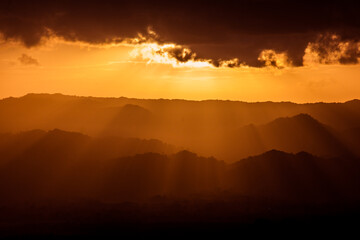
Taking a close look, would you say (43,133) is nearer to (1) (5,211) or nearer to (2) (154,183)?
(2) (154,183)

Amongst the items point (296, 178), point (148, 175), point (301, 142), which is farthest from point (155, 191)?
point (301, 142)

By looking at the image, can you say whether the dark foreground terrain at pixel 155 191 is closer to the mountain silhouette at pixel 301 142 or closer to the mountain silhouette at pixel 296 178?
the mountain silhouette at pixel 296 178

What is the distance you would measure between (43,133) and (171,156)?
33.1m

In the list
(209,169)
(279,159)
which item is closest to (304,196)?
(279,159)

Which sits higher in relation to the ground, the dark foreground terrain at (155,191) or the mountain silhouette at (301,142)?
the mountain silhouette at (301,142)

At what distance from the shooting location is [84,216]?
10319cm

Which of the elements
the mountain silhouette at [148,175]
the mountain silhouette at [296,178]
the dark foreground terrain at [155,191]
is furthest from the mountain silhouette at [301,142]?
the mountain silhouette at [148,175]

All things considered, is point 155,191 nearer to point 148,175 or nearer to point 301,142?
point 148,175

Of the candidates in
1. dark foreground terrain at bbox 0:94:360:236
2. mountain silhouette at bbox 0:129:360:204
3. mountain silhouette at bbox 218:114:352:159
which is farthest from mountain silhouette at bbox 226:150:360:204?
mountain silhouette at bbox 218:114:352:159

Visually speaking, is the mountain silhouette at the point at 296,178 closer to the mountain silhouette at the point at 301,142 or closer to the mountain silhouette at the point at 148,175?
the mountain silhouette at the point at 148,175

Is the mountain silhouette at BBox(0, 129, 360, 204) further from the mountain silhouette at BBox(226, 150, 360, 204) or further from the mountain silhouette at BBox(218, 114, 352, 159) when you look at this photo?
the mountain silhouette at BBox(218, 114, 352, 159)

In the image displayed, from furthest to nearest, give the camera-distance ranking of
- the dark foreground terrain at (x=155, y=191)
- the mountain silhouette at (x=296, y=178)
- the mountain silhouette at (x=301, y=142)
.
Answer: the mountain silhouette at (x=301, y=142) → the mountain silhouette at (x=296, y=178) → the dark foreground terrain at (x=155, y=191)

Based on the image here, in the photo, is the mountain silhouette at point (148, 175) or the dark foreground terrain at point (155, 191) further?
the mountain silhouette at point (148, 175)

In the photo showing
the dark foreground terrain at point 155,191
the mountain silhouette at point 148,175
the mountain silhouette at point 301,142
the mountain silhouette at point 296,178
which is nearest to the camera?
the dark foreground terrain at point 155,191
